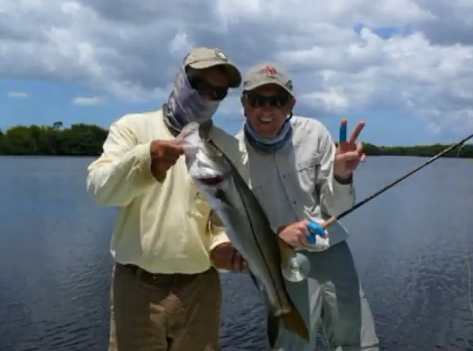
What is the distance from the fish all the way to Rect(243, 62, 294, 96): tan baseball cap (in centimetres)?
117

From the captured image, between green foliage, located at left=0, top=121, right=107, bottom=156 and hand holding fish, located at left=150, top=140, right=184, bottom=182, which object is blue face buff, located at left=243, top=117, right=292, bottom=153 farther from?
green foliage, located at left=0, top=121, right=107, bottom=156

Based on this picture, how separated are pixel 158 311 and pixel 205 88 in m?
1.30

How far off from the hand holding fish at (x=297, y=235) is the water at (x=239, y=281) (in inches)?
217

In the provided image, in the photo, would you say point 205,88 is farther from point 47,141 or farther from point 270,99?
point 47,141

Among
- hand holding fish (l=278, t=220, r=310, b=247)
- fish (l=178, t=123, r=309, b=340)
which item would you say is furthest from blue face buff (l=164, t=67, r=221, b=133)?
hand holding fish (l=278, t=220, r=310, b=247)

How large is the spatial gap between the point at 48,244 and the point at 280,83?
75.7 feet

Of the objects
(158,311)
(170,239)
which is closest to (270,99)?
(170,239)

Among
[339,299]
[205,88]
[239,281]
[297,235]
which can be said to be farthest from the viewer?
[239,281]

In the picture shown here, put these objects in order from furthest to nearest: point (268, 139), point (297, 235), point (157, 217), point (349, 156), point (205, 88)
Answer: point (268, 139)
point (349, 156)
point (297, 235)
point (205, 88)
point (157, 217)

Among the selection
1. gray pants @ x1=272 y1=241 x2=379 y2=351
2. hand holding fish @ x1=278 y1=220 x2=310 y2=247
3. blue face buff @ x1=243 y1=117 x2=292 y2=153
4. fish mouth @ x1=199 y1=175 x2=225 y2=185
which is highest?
blue face buff @ x1=243 y1=117 x2=292 y2=153

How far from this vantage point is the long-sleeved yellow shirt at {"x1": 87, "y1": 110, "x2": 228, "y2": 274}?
12.1ft

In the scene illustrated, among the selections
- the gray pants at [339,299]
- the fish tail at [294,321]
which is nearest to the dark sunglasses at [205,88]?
the fish tail at [294,321]

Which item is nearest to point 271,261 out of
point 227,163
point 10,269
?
point 227,163

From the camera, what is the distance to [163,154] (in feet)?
11.1
